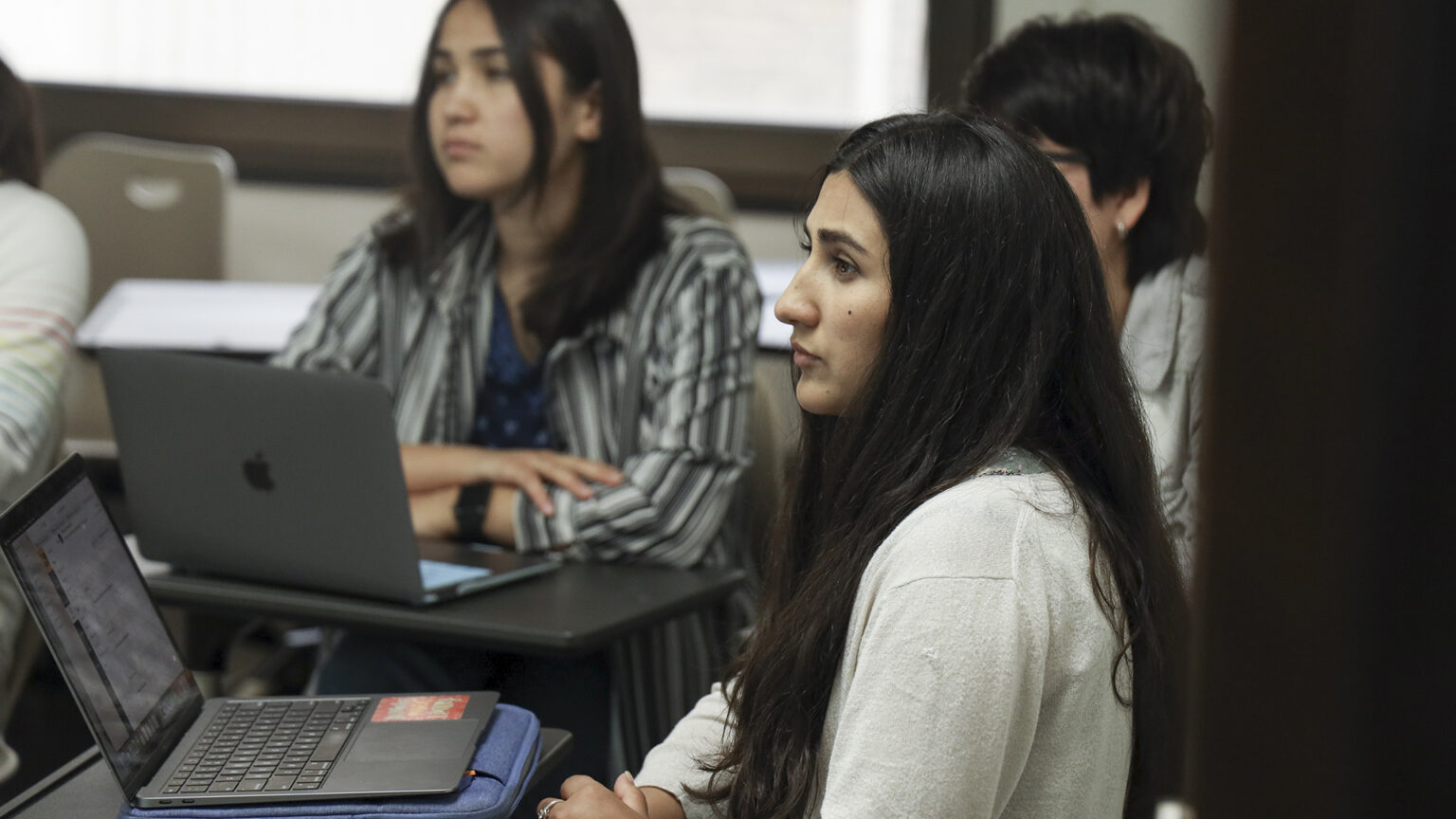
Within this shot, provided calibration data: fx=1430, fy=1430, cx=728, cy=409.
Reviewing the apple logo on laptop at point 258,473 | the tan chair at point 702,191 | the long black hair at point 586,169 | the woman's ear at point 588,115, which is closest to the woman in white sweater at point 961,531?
the apple logo on laptop at point 258,473

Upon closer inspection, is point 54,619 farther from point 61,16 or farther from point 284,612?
point 61,16

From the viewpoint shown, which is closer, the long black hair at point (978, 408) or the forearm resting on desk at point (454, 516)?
the long black hair at point (978, 408)

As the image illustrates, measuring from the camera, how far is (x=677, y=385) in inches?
74.3

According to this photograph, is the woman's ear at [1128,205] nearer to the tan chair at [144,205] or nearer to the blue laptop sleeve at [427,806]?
the blue laptop sleeve at [427,806]

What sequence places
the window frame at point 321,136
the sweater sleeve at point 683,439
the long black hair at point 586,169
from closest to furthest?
the sweater sleeve at point 683,439 < the long black hair at point 586,169 < the window frame at point 321,136

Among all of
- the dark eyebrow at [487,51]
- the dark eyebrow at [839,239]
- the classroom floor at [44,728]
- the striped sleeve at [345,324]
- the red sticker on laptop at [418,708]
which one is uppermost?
the dark eyebrow at [487,51]

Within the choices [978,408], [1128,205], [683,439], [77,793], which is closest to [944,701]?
[978,408]

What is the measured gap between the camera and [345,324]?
2.10m

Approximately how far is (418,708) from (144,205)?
2392mm

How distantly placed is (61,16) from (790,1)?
6.19 feet

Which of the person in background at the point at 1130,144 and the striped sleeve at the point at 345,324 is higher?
the person in background at the point at 1130,144

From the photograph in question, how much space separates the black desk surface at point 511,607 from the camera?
149 cm

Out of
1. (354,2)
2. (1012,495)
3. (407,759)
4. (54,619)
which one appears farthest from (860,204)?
(354,2)

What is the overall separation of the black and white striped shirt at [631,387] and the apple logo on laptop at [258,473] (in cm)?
35
